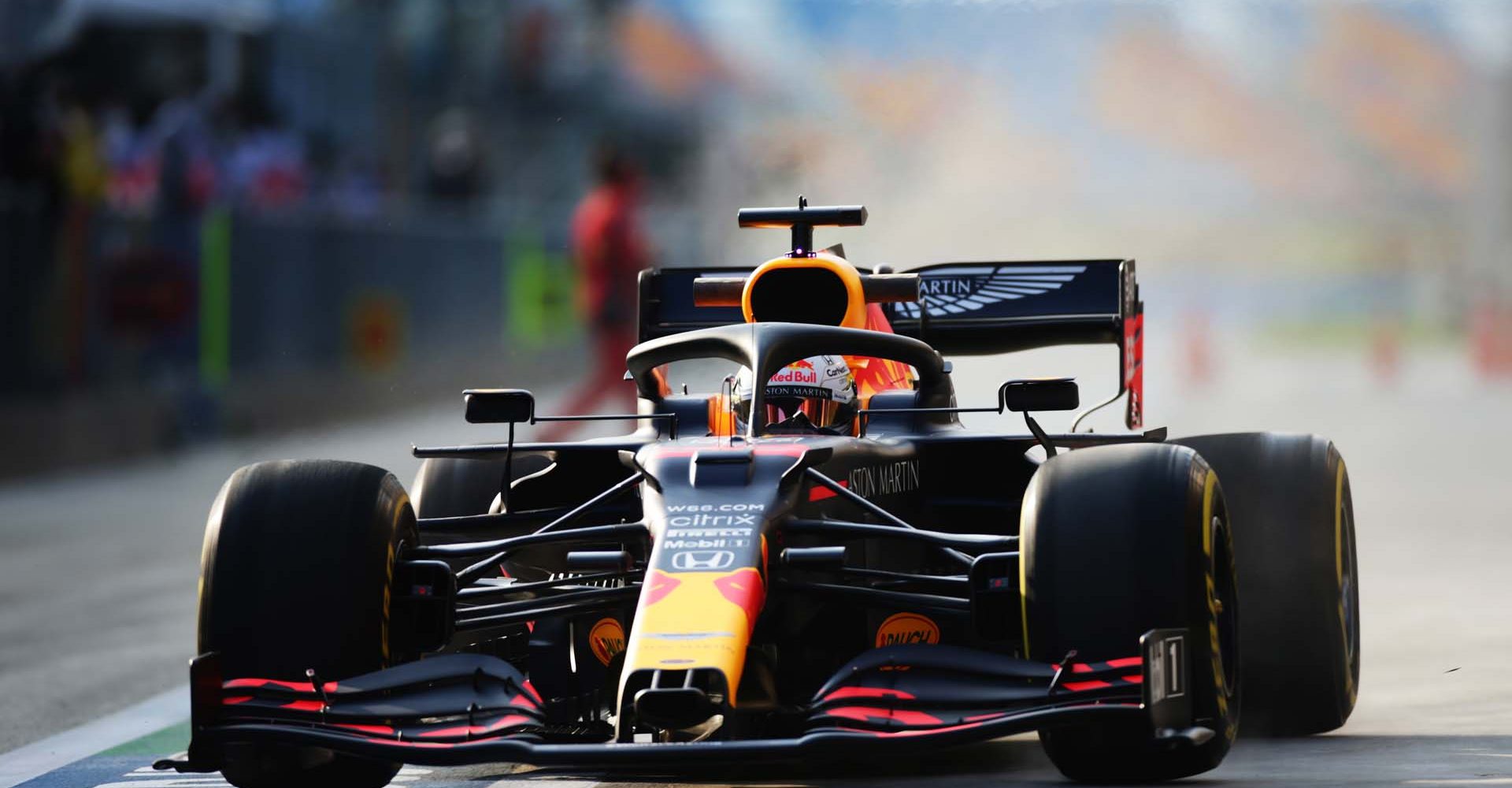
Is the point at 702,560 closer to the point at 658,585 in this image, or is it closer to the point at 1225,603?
the point at 658,585

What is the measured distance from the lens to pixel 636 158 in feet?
125

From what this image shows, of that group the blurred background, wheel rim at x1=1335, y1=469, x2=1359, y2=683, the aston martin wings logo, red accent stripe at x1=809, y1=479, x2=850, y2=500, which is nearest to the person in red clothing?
the blurred background

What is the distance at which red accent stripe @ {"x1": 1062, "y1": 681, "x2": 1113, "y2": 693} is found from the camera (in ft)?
19.9

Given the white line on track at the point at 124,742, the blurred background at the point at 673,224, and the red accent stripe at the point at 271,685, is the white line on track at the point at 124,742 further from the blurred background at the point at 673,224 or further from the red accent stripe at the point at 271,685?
the red accent stripe at the point at 271,685

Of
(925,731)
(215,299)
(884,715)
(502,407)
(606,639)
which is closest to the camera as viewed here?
(925,731)

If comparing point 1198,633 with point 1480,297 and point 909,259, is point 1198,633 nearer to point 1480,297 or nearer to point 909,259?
point 1480,297

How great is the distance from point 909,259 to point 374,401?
78.8 feet

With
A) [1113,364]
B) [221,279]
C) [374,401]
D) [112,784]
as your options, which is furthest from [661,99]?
[112,784]

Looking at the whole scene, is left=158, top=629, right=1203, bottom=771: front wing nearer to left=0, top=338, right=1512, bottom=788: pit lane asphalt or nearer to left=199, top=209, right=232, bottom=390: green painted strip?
left=0, top=338, right=1512, bottom=788: pit lane asphalt

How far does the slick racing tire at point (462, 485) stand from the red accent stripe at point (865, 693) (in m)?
2.95

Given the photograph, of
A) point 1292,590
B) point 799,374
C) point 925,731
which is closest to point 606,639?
point 799,374

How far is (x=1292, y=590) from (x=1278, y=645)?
6.7 inches

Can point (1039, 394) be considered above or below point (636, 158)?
below

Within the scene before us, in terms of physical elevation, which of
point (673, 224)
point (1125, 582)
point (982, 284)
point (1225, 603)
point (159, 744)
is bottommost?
point (159, 744)
